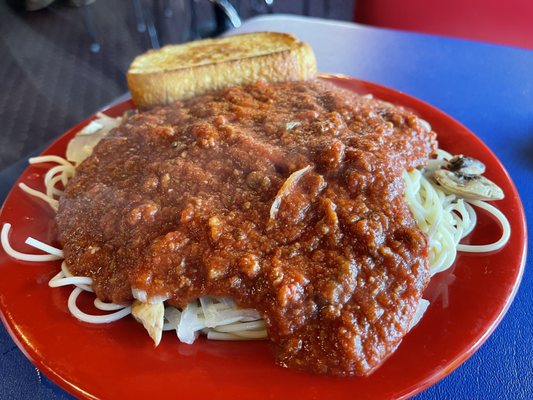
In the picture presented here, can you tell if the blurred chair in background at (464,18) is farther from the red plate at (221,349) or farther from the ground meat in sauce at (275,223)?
the red plate at (221,349)

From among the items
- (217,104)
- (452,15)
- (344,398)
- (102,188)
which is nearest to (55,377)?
(102,188)

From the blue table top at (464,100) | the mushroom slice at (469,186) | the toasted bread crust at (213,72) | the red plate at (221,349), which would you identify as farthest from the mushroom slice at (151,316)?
the mushroom slice at (469,186)

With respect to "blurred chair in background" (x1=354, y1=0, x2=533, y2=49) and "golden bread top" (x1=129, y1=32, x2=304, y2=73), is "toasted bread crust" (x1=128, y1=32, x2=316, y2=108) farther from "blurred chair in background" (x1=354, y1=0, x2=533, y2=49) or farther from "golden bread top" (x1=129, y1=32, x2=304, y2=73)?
"blurred chair in background" (x1=354, y1=0, x2=533, y2=49)

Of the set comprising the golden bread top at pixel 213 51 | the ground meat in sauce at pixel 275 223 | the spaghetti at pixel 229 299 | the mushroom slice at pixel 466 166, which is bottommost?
the spaghetti at pixel 229 299

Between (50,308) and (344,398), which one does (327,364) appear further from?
(50,308)

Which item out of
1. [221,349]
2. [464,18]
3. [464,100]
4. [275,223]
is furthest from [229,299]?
[464,18]
